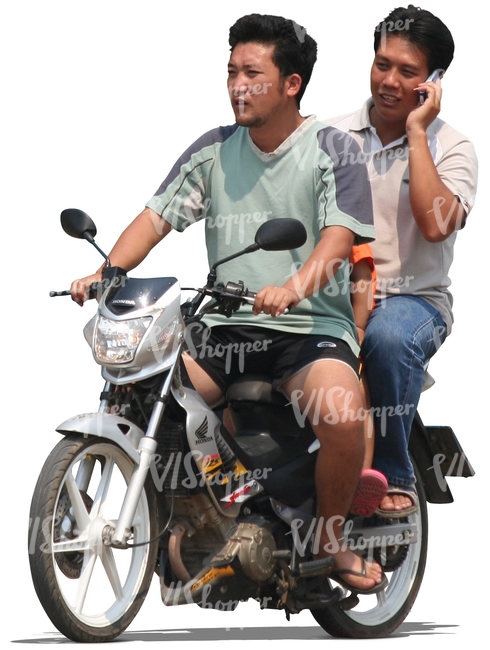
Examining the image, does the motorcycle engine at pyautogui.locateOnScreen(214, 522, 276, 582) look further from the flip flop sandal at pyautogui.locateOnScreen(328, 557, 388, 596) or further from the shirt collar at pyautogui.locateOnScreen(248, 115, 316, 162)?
the shirt collar at pyautogui.locateOnScreen(248, 115, 316, 162)

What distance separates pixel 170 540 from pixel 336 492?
82 cm

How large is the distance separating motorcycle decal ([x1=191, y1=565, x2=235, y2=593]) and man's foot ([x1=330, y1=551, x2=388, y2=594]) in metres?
0.69

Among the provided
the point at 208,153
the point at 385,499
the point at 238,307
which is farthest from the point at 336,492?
the point at 208,153

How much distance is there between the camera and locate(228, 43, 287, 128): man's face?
673 centimetres

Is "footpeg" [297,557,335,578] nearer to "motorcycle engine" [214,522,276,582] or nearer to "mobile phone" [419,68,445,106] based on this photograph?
"motorcycle engine" [214,522,276,582]

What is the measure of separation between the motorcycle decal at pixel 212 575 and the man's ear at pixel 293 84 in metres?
2.05

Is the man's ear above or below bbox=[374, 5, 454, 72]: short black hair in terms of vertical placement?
below

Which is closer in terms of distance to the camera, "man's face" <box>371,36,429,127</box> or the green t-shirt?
the green t-shirt

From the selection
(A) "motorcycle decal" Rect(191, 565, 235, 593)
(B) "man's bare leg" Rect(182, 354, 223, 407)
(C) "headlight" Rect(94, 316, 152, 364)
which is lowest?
(A) "motorcycle decal" Rect(191, 565, 235, 593)

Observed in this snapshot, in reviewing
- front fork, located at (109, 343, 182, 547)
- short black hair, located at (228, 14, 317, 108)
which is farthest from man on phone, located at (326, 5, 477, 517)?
front fork, located at (109, 343, 182, 547)

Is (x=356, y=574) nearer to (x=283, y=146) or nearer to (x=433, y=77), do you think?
(x=283, y=146)

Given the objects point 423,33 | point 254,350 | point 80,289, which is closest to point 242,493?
Result: point 254,350

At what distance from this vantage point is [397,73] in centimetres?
733

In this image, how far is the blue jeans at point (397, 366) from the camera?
7035 millimetres
